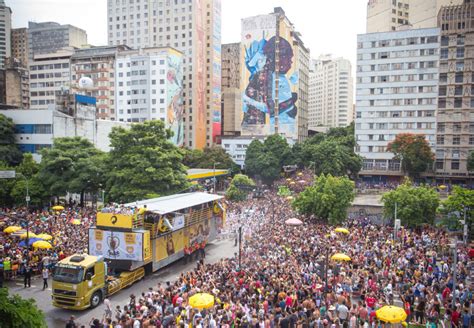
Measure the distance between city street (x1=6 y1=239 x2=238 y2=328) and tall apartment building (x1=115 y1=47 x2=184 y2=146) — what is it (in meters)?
61.2

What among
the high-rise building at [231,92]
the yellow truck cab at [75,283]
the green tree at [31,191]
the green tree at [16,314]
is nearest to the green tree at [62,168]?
the green tree at [31,191]

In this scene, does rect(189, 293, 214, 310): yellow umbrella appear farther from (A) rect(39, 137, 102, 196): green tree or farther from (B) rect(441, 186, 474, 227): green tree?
(A) rect(39, 137, 102, 196): green tree

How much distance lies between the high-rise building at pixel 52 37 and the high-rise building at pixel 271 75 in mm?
61760

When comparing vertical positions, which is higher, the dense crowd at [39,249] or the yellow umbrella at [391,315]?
the yellow umbrella at [391,315]

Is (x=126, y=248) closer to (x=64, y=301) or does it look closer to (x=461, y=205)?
(x=64, y=301)

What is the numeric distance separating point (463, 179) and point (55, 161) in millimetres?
63266

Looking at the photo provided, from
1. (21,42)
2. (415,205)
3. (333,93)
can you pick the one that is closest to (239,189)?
(415,205)

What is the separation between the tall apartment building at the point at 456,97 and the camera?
2554 inches

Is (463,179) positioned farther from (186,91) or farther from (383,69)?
(186,91)

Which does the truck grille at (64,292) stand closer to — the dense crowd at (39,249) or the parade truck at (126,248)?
the parade truck at (126,248)

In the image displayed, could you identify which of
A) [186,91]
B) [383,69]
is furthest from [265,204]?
[186,91]

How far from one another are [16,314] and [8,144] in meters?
49.9

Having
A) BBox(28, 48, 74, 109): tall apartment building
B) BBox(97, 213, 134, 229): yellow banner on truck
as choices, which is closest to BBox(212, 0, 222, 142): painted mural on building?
BBox(28, 48, 74, 109): tall apartment building

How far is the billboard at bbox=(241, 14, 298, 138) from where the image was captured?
95.0 m
